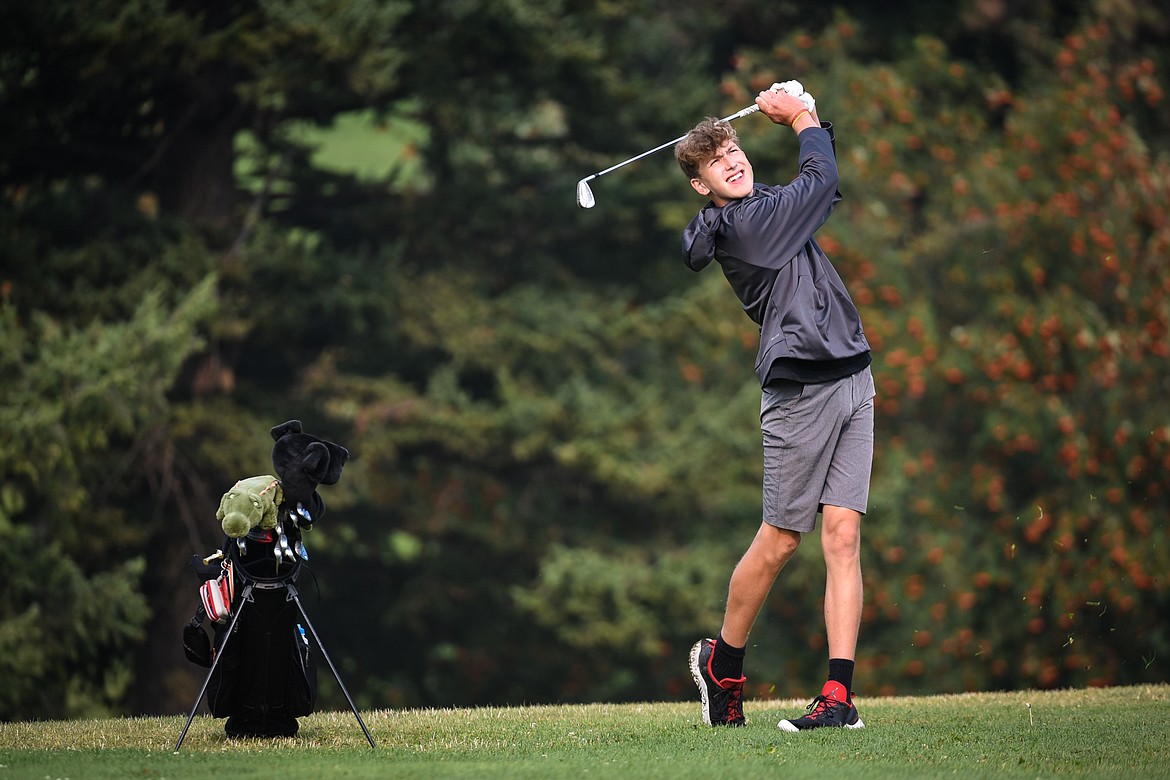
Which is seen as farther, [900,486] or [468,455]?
[468,455]

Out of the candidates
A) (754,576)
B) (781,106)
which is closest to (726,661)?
(754,576)

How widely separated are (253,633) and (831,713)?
1.90m

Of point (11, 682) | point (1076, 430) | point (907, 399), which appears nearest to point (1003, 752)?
point (1076, 430)

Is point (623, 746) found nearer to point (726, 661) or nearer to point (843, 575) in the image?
point (726, 661)

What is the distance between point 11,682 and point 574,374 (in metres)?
7.04

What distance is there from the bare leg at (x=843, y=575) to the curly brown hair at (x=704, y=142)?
1246mm

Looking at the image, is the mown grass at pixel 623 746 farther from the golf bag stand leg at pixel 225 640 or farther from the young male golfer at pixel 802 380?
the young male golfer at pixel 802 380

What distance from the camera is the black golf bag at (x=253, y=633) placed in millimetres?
4809

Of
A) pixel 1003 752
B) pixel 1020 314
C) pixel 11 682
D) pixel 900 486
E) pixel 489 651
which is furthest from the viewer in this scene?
pixel 489 651

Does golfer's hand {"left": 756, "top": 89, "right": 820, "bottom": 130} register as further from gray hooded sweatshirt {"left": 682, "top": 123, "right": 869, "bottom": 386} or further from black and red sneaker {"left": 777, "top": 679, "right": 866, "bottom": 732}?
black and red sneaker {"left": 777, "top": 679, "right": 866, "bottom": 732}

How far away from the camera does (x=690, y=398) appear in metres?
16.9

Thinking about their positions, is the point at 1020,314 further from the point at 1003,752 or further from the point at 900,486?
the point at 1003,752

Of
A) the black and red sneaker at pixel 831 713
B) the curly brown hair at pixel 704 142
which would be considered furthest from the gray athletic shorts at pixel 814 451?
the curly brown hair at pixel 704 142

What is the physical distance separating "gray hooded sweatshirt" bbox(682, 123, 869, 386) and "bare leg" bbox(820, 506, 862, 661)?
0.47 meters
